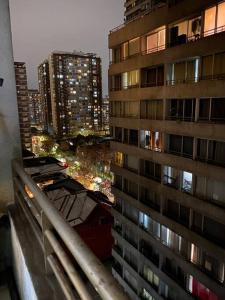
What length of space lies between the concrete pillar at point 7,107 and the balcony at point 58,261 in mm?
507

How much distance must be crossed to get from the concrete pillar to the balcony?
507 millimetres

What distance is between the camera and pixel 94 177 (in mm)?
39156

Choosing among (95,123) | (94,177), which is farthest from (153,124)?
(95,123)

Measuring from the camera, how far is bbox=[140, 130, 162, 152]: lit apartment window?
1184 centimetres

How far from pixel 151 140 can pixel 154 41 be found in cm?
459

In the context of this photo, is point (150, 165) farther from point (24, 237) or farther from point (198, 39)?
point (24, 237)

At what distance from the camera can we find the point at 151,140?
1234 cm

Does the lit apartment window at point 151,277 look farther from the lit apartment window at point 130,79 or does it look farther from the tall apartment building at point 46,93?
the tall apartment building at point 46,93

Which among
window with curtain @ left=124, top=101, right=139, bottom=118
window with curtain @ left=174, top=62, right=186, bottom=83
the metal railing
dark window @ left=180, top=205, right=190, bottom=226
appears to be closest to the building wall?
window with curtain @ left=124, top=101, right=139, bottom=118

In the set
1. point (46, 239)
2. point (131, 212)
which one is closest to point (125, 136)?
point (131, 212)

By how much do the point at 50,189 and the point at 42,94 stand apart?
69.5 m

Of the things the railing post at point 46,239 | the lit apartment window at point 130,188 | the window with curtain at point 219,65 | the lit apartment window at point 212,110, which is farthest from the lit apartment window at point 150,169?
the railing post at point 46,239

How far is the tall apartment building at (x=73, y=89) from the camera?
72.9 metres

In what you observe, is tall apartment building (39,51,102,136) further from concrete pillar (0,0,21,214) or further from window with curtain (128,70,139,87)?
concrete pillar (0,0,21,214)
